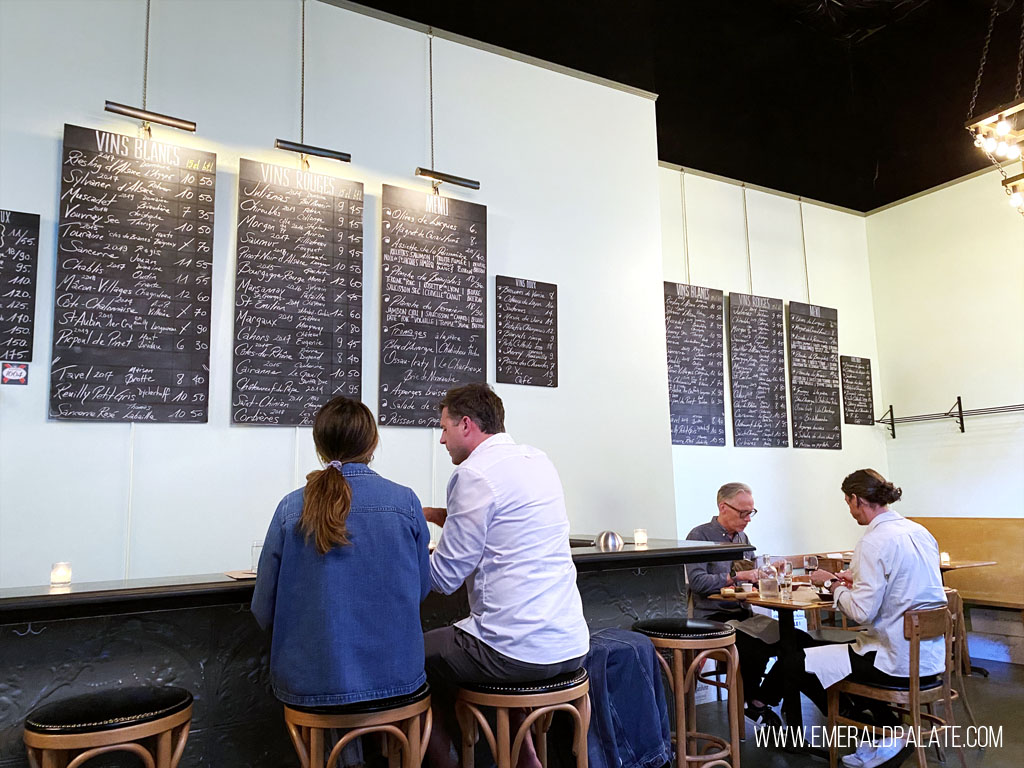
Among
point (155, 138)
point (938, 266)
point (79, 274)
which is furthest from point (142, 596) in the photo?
point (938, 266)

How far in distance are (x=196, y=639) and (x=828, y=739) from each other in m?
3.05

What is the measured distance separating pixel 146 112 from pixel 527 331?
2.23m

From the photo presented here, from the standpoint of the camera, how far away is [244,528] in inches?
137

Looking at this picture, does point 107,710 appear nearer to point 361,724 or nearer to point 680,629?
point 361,724

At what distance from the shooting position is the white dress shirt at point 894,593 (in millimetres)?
3334

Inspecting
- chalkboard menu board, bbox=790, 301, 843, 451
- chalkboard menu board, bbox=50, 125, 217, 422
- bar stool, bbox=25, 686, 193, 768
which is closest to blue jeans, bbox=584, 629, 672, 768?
bar stool, bbox=25, 686, 193, 768

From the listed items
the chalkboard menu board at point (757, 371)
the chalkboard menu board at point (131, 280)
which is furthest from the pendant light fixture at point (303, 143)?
the chalkboard menu board at point (757, 371)

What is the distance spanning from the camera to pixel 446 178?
13.5ft

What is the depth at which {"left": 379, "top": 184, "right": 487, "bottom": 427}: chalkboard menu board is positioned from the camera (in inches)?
156

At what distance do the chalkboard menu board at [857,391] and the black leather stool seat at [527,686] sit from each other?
5.39 m

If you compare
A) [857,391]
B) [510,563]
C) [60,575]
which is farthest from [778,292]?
[60,575]

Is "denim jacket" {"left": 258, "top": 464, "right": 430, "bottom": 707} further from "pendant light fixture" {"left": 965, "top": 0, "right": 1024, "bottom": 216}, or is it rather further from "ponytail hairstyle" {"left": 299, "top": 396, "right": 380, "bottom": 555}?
"pendant light fixture" {"left": 965, "top": 0, "right": 1024, "bottom": 216}

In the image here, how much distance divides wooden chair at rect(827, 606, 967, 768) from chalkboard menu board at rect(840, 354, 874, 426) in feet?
12.4

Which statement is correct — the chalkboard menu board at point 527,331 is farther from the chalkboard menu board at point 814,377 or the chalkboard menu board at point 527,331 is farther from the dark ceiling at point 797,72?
the chalkboard menu board at point 814,377
